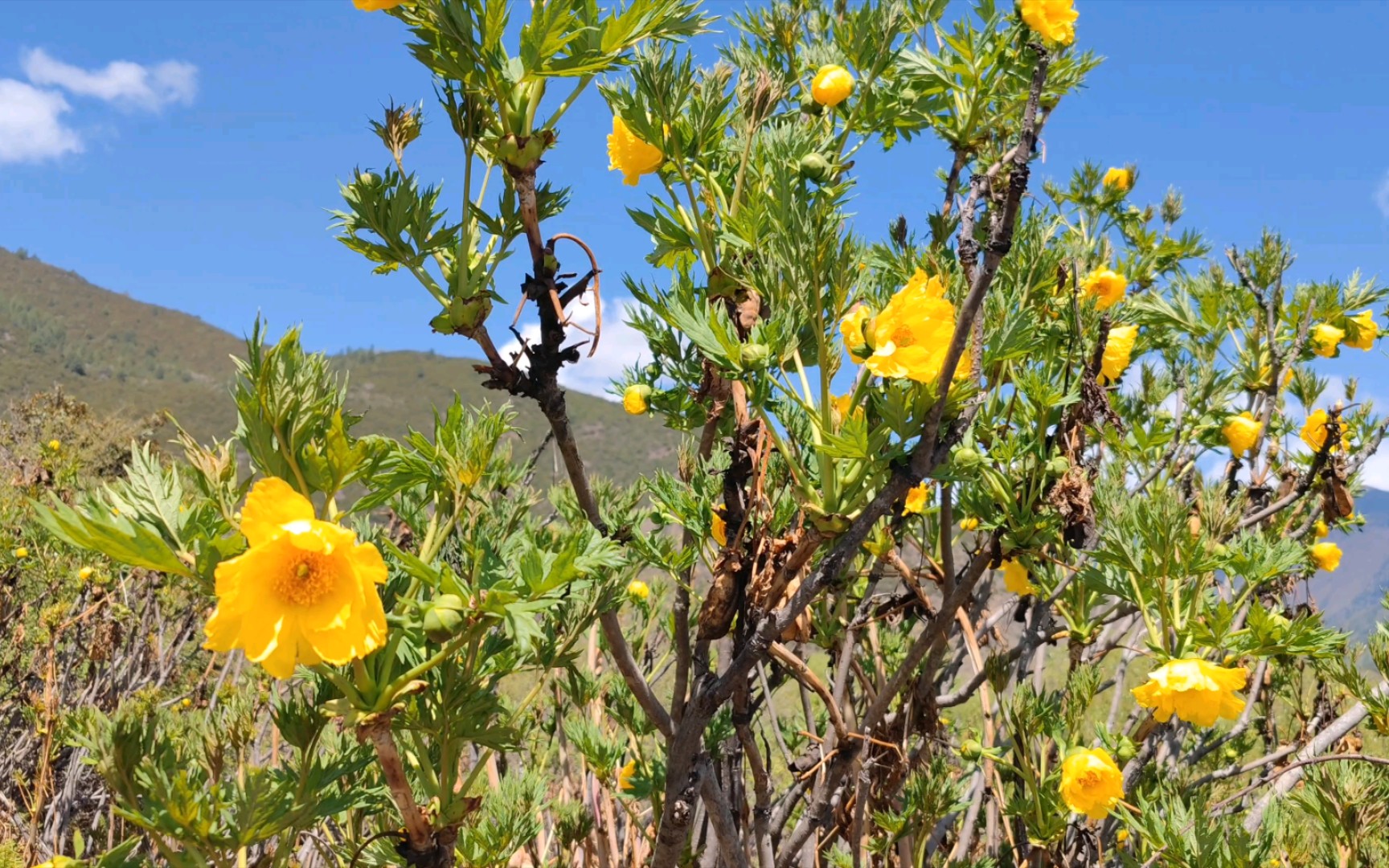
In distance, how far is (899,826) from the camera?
6.23 feet

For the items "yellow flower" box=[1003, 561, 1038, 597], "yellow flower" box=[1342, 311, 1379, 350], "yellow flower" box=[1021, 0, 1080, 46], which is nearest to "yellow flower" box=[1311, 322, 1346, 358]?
"yellow flower" box=[1342, 311, 1379, 350]

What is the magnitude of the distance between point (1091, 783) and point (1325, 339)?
5.66 feet

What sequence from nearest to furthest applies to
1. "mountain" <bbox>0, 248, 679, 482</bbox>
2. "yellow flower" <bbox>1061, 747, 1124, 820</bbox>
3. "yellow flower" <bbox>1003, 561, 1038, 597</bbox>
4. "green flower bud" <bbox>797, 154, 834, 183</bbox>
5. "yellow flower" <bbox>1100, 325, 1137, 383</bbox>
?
"green flower bud" <bbox>797, 154, 834, 183</bbox> < "yellow flower" <bbox>1061, 747, 1124, 820</bbox> < "yellow flower" <bbox>1100, 325, 1137, 383</bbox> < "yellow flower" <bbox>1003, 561, 1038, 597</bbox> < "mountain" <bbox>0, 248, 679, 482</bbox>

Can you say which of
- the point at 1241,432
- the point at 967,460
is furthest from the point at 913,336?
the point at 1241,432

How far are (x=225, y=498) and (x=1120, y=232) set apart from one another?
3.14 m

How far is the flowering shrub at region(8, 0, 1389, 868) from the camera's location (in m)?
0.91

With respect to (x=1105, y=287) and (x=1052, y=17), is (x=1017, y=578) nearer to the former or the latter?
(x=1105, y=287)

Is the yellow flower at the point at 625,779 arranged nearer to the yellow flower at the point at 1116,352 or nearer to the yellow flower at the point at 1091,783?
the yellow flower at the point at 1091,783

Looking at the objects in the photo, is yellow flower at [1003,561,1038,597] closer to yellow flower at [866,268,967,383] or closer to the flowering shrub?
the flowering shrub

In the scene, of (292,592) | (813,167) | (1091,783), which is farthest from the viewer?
(1091,783)

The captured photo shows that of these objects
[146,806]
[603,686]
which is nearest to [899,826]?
[603,686]

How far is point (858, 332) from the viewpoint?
1172 millimetres

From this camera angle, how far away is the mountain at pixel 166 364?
55.0 metres

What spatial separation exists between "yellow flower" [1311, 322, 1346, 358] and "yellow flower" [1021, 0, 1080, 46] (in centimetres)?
176
